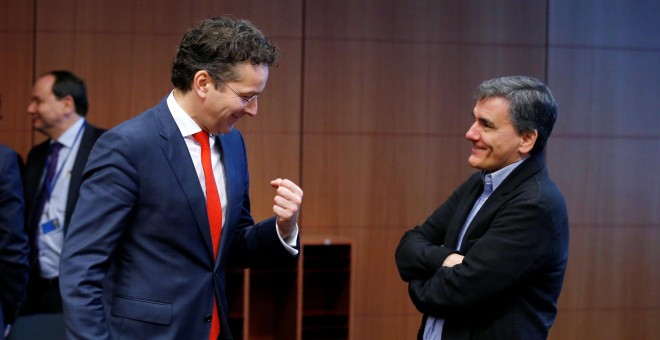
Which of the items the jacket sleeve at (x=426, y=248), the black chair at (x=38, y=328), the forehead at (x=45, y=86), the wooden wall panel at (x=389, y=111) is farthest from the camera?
the wooden wall panel at (x=389, y=111)

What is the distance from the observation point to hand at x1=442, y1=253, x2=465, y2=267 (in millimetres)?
2562

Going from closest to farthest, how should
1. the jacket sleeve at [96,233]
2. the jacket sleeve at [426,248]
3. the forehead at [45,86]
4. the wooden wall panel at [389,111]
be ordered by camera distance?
1. the jacket sleeve at [96,233]
2. the jacket sleeve at [426,248]
3. the forehead at [45,86]
4. the wooden wall panel at [389,111]

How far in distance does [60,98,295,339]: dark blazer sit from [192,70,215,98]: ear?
114 mm

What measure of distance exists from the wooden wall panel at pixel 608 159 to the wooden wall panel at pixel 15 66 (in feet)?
11.8

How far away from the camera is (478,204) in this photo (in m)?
2.71

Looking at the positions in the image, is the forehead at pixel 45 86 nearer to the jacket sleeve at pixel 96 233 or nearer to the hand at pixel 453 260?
the jacket sleeve at pixel 96 233

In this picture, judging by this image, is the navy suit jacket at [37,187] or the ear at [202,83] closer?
the ear at [202,83]

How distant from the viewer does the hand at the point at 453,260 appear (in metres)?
2.56

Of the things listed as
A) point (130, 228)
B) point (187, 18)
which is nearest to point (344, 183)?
point (187, 18)

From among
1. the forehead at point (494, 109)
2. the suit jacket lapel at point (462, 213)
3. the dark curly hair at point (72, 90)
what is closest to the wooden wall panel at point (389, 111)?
the dark curly hair at point (72, 90)

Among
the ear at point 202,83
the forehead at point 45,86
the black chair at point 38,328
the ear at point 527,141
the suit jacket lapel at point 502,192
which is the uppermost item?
the forehead at point 45,86

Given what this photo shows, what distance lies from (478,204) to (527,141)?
0.28 meters

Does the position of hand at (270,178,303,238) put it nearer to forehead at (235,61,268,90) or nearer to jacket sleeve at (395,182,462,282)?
forehead at (235,61,268,90)

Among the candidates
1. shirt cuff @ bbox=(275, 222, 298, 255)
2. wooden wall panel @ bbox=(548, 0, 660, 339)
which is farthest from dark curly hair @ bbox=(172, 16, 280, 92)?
wooden wall panel @ bbox=(548, 0, 660, 339)
